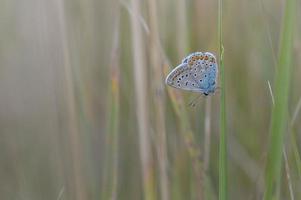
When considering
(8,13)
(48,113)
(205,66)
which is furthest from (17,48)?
(205,66)

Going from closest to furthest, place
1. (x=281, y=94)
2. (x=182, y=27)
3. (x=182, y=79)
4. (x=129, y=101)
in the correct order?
(x=281, y=94), (x=182, y=79), (x=182, y=27), (x=129, y=101)

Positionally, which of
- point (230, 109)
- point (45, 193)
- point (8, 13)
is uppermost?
point (8, 13)

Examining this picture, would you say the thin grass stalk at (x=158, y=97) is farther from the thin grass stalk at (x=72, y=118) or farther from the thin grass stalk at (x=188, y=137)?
the thin grass stalk at (x=72, y=118)

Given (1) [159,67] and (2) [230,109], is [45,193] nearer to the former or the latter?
(1) [159,67]

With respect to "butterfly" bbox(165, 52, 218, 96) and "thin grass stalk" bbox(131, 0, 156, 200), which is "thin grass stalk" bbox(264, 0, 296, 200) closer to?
"butterfly" bbox(165, 52, 218, 96)

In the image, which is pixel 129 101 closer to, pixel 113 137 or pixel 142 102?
pixel 142 102

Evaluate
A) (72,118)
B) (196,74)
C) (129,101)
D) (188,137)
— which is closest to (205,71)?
(196,74)

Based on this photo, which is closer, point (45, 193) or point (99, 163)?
point (45, 193)

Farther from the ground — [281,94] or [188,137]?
[281,94]
